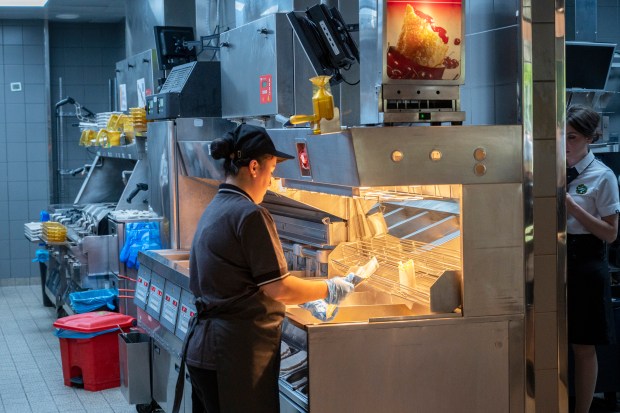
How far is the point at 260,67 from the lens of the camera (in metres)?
4.94

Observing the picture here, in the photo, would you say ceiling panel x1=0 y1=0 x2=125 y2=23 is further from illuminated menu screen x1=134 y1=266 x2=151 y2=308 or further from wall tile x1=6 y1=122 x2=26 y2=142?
illuminated menu screen x1=134 y1=266 x2=151 y2=308

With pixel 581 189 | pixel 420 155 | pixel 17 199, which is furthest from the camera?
pixel 17 199

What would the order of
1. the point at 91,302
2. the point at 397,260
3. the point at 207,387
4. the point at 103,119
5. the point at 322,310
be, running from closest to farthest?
the point at 207,387 → the point at 322,310 → the point at 397,260 → the point at 91,302 → the point at 103,119

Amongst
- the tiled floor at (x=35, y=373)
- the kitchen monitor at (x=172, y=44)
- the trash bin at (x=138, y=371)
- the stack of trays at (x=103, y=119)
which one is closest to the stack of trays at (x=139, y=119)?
the kitchen monitor at (x=172, y=44)

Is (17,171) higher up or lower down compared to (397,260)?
higher up

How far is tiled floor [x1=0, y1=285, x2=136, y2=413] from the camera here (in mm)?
6137

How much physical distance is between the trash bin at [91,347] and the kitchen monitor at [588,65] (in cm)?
308

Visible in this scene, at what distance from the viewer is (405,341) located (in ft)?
11.0

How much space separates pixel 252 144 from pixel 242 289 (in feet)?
1.60

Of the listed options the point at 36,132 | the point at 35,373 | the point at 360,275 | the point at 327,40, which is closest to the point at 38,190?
the point at 36,132

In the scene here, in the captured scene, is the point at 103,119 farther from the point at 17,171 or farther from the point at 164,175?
the point at 164,175

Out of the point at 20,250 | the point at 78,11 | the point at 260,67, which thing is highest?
the point at 78,11

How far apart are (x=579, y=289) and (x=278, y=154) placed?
1.76 meters

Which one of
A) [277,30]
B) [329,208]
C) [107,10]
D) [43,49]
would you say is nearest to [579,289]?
[329,208]
